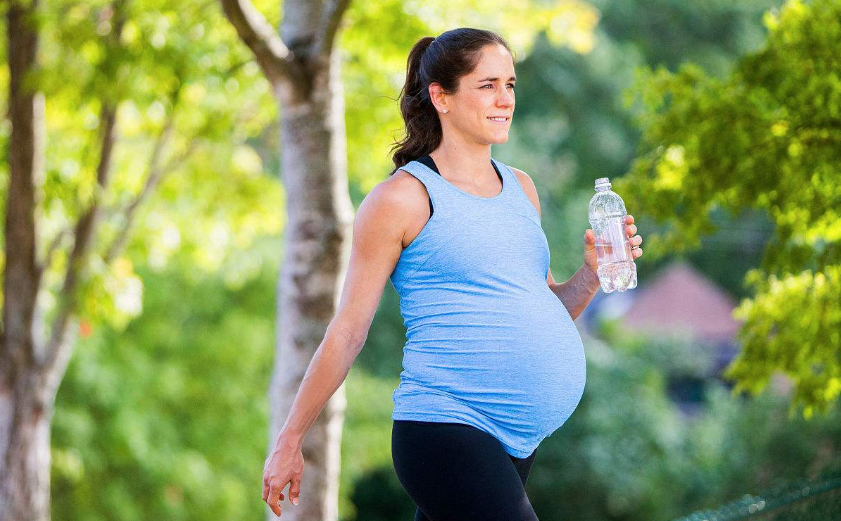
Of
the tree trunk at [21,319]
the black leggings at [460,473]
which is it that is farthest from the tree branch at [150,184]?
the black leggings at [460,473]

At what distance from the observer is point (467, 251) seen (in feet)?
9.13

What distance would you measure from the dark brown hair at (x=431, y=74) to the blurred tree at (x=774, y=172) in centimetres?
232

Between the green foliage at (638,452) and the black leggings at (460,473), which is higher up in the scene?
the black leggings at (460,473)

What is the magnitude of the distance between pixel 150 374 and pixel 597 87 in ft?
58.7

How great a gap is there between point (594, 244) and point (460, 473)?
0.82 meters

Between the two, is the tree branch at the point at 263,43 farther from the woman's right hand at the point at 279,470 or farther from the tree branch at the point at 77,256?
the tree branch at the point at 77,256

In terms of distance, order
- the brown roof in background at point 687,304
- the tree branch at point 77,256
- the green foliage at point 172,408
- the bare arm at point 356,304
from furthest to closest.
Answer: the brown roof in background at point 687,304
the green foliage at point 172,408
the tree branch at point 77,256
the bare arm at point 356,304

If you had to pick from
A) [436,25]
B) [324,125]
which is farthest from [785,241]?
[436,25]

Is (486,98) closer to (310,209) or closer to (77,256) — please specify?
(310,209)

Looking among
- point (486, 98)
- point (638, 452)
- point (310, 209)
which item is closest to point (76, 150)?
point (310, 209)

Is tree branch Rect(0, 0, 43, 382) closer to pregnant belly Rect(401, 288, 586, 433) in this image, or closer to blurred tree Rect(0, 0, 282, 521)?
blurred tree Rect(0, 0, 282, 521)

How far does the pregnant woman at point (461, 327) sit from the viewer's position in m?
2.71

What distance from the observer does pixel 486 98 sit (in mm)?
2900

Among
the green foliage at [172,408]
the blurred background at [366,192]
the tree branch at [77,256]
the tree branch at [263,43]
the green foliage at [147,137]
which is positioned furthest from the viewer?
the green foliage at [172,408]
